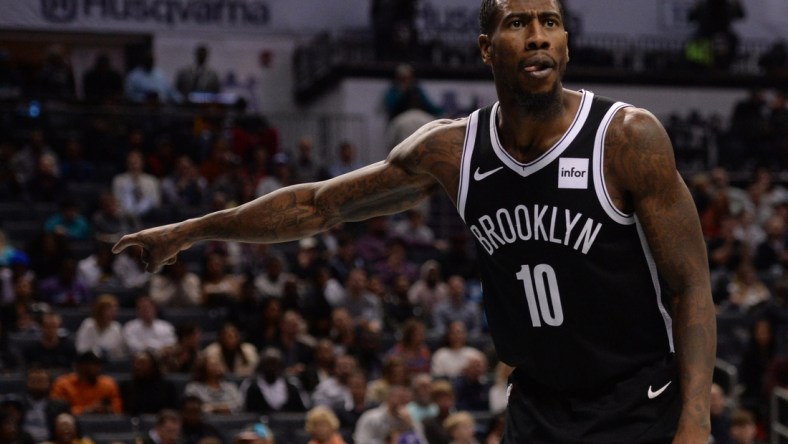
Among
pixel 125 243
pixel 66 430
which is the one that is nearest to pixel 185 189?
pixel 66 430

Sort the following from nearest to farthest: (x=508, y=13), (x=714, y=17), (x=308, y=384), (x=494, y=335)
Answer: (x=508, y=13), (x=494, y=335), (x=308, y=384), (x=714, y=17)

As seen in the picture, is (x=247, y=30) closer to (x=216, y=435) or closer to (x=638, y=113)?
(x=216, y=435)

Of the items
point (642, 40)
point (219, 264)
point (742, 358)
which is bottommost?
point (742, 358)

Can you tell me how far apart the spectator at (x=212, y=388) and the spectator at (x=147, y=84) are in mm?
7355

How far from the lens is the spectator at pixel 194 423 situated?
1069cm

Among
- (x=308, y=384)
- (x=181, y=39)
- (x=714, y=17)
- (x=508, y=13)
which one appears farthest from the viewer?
(x=714, y=17)

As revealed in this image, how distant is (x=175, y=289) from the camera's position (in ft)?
44.0

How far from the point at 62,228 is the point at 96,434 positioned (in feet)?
13.9

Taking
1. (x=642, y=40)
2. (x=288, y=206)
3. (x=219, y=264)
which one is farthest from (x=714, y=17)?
(x=288, y=206)

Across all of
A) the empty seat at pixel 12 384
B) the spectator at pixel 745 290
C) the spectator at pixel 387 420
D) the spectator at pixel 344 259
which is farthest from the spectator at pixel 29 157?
the spectator at pixel 745 290

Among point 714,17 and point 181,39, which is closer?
point 181,39

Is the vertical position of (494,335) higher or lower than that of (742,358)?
higher

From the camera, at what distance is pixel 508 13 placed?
3.75 meters

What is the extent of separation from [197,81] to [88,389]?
8.22 meters
